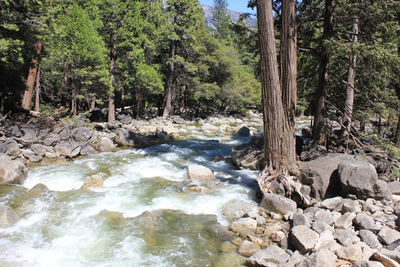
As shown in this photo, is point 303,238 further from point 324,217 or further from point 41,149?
point 41,149

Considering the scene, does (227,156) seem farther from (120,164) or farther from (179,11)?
(179,11)

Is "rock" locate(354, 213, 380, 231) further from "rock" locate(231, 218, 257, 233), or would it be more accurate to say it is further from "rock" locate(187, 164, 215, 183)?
"rock" locate(187, 164, 215, 183)

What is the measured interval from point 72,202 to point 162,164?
4.51 m

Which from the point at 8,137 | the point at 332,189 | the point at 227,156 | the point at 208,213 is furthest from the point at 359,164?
the point at 8,137

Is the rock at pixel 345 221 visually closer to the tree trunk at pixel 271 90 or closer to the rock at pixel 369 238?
the rock at pixel 369 238

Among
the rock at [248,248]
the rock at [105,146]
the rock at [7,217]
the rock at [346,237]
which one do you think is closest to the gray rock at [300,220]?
the rock at [346,237]

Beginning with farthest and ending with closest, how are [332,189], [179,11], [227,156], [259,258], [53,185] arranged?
[179,11]
[227,156]
[53,185]
[332,189]
[259,258]

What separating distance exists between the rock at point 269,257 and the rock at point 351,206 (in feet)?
6.85

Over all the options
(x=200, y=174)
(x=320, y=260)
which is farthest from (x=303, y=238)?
(x=200, y=174)

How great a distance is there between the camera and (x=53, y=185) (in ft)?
27.8

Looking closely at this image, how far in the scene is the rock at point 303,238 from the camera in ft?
15.8

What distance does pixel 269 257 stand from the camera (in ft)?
15.6

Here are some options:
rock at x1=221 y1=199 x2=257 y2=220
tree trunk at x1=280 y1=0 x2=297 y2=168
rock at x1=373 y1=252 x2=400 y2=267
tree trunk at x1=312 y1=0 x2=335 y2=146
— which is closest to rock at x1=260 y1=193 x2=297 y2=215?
rock at x1=221 y1=199 x2=257 y2=220

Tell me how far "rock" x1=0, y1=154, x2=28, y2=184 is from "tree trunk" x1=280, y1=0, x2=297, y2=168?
7.88 m
